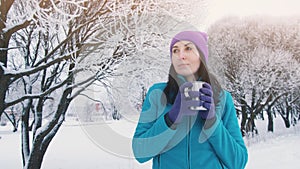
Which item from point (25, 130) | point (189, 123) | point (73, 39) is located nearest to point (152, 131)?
point (189, 123)

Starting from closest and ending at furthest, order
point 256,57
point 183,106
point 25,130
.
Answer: point 183,106, point 25,130, point 256,57

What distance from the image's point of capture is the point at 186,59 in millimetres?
1383

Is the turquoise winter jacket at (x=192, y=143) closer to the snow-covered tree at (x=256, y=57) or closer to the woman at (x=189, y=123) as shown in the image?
the woman at (x=189, y=123)

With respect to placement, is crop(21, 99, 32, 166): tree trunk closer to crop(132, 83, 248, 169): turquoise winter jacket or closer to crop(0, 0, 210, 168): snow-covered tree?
crop(0, 0, 210, 168): snow-covered tree

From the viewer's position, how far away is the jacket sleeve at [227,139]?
130cm

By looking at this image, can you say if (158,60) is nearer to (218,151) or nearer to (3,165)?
(218,151)

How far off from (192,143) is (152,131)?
0.67ft

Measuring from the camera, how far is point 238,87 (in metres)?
14.2

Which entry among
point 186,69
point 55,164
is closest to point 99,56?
point 186,69

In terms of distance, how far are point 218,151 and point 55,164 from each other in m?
10.0

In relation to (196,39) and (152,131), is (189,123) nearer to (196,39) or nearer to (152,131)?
(152,131)

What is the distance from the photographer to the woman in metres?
1.28

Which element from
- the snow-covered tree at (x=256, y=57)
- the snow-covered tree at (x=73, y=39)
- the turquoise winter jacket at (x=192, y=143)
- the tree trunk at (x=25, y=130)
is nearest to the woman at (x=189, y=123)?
the turquoise winter jacket at (x=192, y=143)

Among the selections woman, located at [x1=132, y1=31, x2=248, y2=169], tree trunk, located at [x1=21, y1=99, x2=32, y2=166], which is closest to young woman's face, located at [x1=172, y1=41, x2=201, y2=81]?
woman, located at [x1=132, y1=31, x2=248, y2=169]
